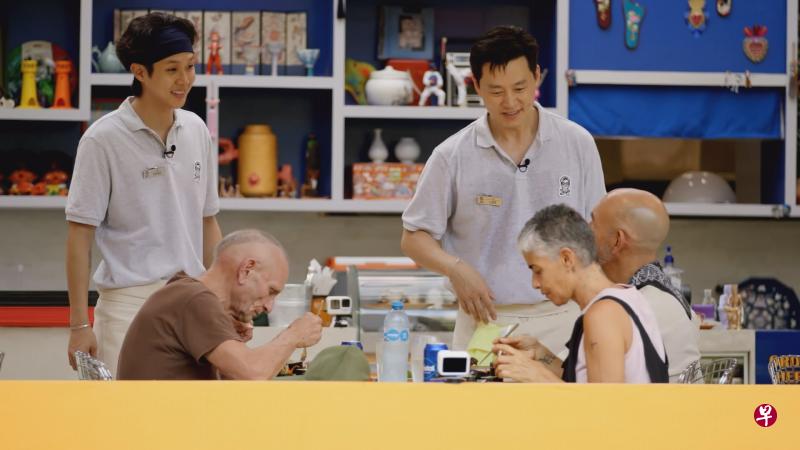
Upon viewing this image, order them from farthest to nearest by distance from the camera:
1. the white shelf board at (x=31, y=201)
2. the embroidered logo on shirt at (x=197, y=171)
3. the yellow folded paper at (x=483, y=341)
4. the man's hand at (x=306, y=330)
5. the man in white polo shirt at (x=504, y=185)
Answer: the white shelf board at (x=31, y=201)
the embroidered logo on shirt at (x=197, y=171)
the man in white polo shirt at (x=504, y=185)
the yellow folded paper at (x=483, y=341)
the man's hand at (x=306, y=330)

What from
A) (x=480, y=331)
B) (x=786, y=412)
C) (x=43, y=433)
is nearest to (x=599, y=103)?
(x=480, y=331)

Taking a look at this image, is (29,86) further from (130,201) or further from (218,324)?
(218,324)

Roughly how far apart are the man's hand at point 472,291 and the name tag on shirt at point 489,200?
212 millimetres

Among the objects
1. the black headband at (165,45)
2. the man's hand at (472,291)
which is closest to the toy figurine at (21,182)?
the black headband at (165,45)

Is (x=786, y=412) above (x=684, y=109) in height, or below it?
below

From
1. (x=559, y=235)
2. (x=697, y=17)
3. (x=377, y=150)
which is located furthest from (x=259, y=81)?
(x=559, y=235)

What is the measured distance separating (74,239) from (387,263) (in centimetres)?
233

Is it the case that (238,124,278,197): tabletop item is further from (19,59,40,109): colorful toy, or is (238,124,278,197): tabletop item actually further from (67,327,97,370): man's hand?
(67,327,97,370): man's hand

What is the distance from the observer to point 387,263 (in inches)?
209

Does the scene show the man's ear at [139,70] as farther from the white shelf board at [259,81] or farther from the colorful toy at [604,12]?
the colorful toy at [604,12]

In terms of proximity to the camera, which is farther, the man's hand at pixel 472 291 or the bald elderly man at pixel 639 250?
the man's hand at pixel 472 291

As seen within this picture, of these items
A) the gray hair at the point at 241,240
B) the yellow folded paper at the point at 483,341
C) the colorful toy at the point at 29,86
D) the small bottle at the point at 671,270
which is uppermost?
the colorful toy at the point at 29,86

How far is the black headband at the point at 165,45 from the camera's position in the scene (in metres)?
3.12

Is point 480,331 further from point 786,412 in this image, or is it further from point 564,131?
point 786,412
